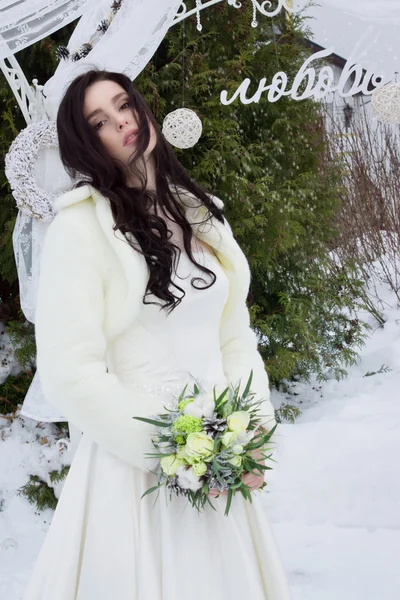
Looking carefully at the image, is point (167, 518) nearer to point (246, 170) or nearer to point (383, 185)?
point (246, 170)

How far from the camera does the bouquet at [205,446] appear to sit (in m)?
1.43

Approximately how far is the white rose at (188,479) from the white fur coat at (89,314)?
13 centimetres

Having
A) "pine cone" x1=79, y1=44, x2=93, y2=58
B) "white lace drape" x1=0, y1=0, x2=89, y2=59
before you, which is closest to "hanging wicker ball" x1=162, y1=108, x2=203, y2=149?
"pine cone" x1=79, y1=44, x2=93, y2=58

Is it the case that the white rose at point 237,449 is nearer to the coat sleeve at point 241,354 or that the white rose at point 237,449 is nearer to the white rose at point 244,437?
the white rose at point 244,437

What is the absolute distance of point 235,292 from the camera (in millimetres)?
1870

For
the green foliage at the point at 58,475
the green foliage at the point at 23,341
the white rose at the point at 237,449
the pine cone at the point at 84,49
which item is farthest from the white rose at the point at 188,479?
the green foliage at the point at 23,341

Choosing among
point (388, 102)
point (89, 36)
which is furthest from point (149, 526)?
point (89, 36)

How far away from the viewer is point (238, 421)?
1438 millimetres

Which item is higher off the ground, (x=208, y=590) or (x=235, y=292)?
(x=235, y=292)

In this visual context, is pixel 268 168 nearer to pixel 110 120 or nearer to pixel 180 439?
pixel 110 120

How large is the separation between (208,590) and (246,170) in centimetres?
334

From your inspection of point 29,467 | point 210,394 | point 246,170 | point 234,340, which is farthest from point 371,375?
point 210,394

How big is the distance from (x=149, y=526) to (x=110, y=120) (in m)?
1.03

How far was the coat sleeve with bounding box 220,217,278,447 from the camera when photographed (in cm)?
179
